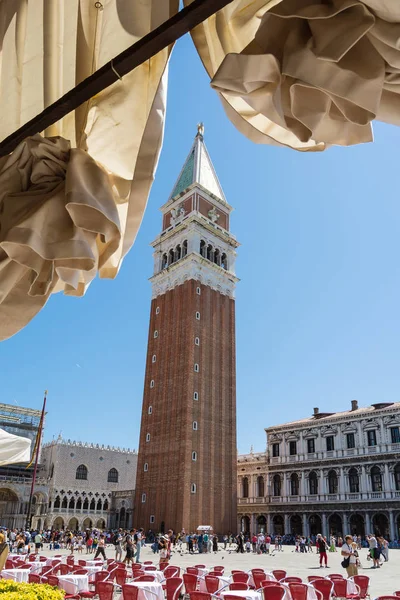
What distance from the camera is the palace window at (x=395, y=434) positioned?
35.4m

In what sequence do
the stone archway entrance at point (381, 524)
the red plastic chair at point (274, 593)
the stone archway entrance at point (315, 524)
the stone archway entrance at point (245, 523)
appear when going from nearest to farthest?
the red plastic chair at point (274, 593) < the stone archway entrance at point (381, 524) < the stone archway entrance at point (315, 524) < the stone archway entrance at point (245, 523)

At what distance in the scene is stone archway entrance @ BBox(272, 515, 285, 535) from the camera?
3975cm

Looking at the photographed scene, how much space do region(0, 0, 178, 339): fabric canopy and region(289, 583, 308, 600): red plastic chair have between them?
7090 mm

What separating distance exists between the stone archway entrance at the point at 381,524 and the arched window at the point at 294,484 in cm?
706

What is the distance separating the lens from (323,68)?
5.61 feet

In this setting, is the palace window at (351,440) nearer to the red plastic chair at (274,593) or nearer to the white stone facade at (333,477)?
the white stone facade at (333,477)

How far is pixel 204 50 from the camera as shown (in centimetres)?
251

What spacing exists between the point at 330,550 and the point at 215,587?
2289 centimetres

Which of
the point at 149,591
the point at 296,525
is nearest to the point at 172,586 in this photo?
the point at 149,591

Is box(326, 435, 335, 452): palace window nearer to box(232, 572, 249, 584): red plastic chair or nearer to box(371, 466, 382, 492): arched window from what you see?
box(371, 466, 382, 492): arched window

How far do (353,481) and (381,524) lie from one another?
11.9ft

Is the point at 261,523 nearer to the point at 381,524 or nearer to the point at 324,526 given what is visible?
the point at 324,526

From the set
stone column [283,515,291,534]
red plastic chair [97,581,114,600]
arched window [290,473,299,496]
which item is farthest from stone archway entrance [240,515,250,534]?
red plastic chair [97,581,114,600]

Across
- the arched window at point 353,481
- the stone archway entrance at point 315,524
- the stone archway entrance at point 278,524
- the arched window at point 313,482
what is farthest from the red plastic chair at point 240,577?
the stone archway entrance at point 278,524
